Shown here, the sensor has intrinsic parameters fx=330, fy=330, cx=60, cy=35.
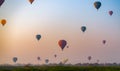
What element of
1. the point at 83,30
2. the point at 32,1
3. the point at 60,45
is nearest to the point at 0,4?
the point at 32,1

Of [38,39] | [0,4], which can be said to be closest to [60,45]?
[38,39]

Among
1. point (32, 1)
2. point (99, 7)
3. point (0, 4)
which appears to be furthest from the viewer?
point (99, 7)

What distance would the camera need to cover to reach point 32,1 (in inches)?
1247

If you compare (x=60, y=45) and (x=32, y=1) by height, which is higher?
(x=32, y=1)

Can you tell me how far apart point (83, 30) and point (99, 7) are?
579 centimetres

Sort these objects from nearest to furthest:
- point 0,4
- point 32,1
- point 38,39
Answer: point 0,4 → point 32,1 → point 38,39

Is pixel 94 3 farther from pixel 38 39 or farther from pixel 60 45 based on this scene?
pixel 38 39

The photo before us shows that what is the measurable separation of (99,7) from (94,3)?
2.97 ft

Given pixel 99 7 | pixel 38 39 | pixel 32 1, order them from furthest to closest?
1. pixel 38 39
2. pixel 99 7
3. pixel 32 1

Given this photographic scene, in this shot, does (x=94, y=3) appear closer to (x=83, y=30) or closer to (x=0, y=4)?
(x=83, y=30)

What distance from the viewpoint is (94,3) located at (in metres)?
34.8

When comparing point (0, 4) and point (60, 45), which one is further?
point (60, 45)

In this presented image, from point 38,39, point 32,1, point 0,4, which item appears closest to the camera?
point 0,4

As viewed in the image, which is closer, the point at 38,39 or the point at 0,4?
the point at 0,4
